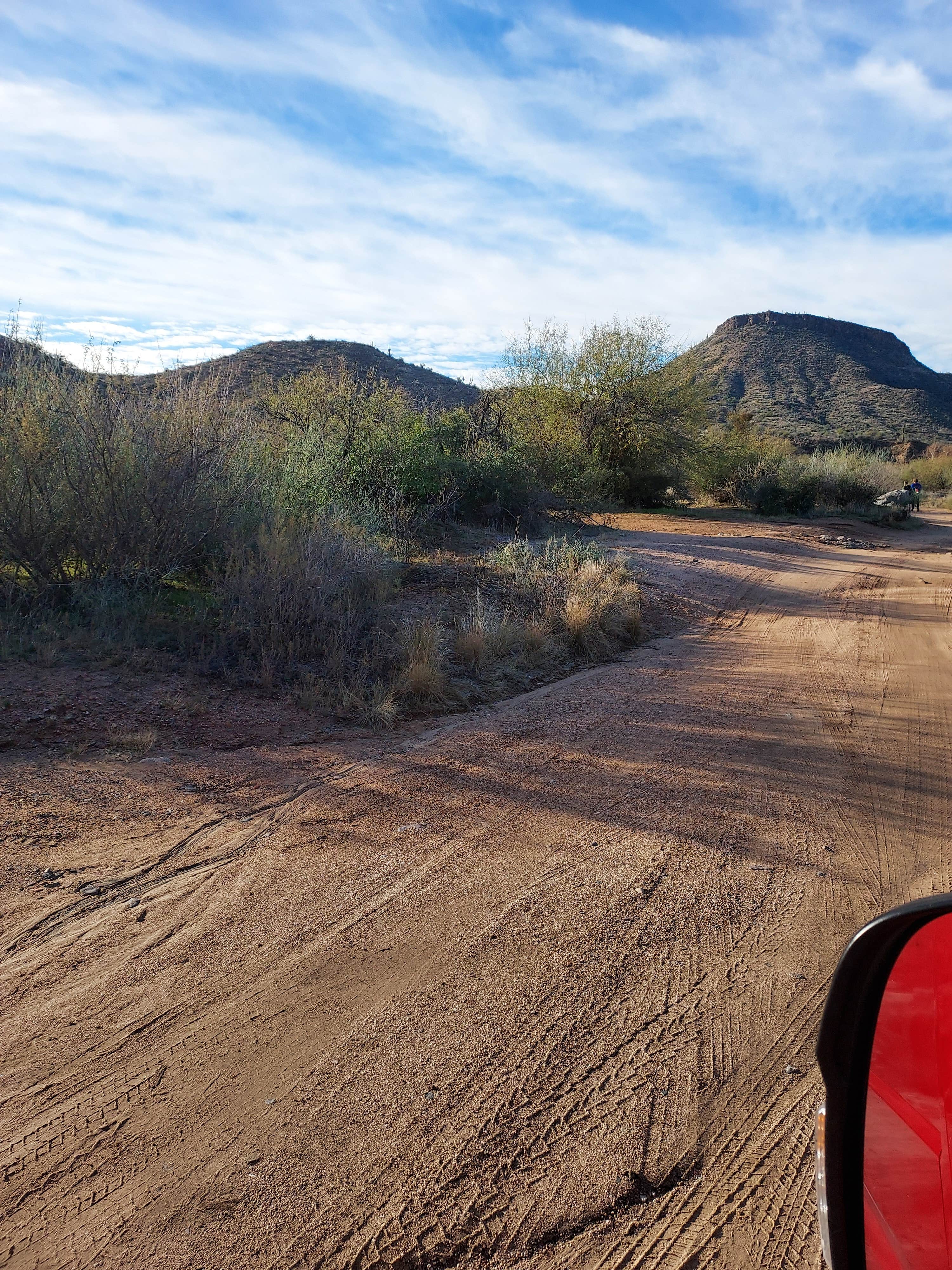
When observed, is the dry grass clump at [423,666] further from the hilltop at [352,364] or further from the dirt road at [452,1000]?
the hilltop at [352,364]

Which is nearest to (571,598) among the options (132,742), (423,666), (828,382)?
(423,666)

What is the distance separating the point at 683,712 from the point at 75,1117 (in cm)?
565

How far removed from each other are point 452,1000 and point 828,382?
2936 inches

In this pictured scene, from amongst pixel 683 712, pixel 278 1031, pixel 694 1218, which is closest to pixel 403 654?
pixel 683 712

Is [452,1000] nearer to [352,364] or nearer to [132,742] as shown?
[132,742]

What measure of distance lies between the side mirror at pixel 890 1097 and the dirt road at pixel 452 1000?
1058 mm

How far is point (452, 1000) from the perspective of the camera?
3309 mm

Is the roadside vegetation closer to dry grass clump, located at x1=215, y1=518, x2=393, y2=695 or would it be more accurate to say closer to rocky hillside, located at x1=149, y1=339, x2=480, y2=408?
dry grass clump, located at x1=215, y1=518, x2=393, y2=695

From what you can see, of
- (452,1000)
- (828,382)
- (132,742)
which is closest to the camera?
(452,1000)

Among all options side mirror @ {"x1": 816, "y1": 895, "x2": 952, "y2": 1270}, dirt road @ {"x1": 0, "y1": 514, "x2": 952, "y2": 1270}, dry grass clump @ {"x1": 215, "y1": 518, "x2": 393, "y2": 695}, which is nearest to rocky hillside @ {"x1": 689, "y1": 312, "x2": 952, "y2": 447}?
dry grass clump @ {"x1": 215, "y1": 518, "x2": 393, "y2": 695}

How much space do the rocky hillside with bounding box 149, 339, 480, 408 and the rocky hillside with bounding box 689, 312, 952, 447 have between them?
18584 millimetres

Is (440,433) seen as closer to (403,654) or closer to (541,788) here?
(403,654)

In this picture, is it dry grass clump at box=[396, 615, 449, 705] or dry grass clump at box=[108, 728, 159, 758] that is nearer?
dry grass clump at box=[108, 728, 159, 758]

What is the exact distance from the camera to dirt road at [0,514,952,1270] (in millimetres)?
2355
